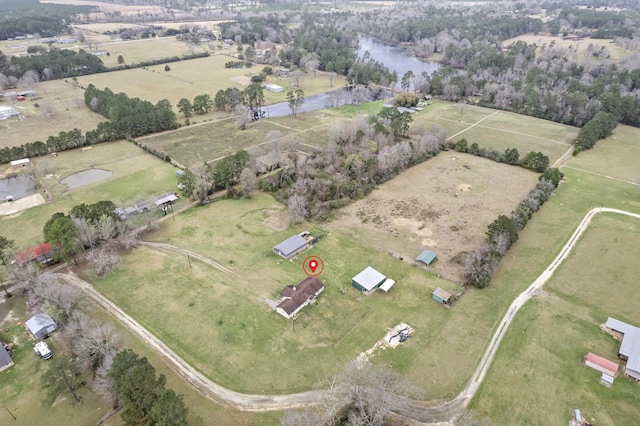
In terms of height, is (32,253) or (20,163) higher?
(32,253)

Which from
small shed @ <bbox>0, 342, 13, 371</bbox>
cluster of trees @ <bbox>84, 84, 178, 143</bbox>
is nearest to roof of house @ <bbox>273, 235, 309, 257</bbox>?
small shed @ <bbox>0, 342, 13, 371</bbox>

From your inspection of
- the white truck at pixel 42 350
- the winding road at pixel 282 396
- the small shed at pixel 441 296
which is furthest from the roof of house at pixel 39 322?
the small shed at pixel 441 296

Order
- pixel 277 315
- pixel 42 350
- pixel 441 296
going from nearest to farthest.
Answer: pixel 42 350, pixel 277 315, pixel 441 296

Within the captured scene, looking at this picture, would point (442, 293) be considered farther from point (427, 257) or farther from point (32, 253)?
point (32, 253)

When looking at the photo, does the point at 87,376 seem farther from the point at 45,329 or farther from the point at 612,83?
the point at 612,83


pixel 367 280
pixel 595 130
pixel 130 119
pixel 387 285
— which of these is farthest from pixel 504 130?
pixel 130 119

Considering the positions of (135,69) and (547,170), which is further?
(135,69)

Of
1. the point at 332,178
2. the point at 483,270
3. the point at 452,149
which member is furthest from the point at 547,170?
the point at 332,178
